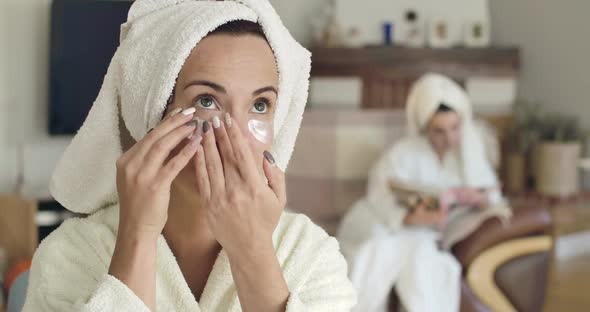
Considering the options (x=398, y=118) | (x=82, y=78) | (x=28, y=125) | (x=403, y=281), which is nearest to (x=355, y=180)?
(x=398, y=118)

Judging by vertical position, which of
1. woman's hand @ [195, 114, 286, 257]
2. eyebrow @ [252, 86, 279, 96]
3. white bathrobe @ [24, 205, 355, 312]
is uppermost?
eyebrow @ [252, 86, 279, 96]

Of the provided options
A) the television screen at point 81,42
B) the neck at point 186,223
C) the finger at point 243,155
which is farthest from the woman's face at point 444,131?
the finger at point 243,155

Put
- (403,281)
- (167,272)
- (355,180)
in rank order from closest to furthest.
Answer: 1. (167,272)
2. (403,281)
3. (355,180)

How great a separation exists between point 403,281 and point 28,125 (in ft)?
5.78

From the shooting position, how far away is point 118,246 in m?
0.88

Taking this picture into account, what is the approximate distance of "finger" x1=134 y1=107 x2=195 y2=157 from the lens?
0.84 metres

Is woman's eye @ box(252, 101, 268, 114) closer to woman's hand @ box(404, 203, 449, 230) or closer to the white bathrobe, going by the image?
the white bathrobe

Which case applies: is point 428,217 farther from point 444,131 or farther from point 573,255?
point 573,255

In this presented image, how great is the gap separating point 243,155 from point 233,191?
4cm

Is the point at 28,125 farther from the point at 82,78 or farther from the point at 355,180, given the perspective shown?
the point at 355,180

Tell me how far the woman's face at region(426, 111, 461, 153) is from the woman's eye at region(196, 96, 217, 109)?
2.29 m

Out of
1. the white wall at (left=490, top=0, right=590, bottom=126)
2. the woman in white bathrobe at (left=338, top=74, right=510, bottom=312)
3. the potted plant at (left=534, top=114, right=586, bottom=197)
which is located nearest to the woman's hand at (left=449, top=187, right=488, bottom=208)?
the woman in white bathrobe at (left=338, top=74, right=510, bottom=312)

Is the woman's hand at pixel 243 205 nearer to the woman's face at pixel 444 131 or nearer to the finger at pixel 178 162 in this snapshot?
the finger at pixel 178 162

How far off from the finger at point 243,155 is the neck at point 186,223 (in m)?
0.10
